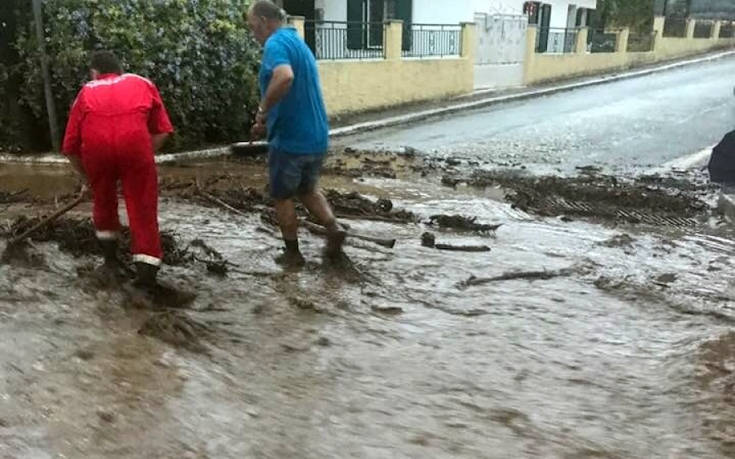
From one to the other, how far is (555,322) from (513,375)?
2.96 feet

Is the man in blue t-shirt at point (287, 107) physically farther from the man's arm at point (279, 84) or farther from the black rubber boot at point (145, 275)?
the black rubber boot at point (145, 275)

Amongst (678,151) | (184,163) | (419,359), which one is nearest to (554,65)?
(678,151)

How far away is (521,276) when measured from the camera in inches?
217

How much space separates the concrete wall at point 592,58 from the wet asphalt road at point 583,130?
3026 millimetres

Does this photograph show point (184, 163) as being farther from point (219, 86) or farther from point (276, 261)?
point (276, 261)

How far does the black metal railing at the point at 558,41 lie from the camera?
2577 centimetres

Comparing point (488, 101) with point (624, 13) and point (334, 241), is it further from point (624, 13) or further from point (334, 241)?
point (624, 13)

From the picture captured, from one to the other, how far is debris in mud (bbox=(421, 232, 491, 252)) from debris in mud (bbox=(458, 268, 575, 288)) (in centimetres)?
61

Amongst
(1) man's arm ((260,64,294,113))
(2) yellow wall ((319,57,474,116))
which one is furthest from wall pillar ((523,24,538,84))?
(1) man's arm ((260,64,294,113))

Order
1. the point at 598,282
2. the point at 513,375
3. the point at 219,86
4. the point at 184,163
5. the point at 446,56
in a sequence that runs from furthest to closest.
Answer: the point at 446,56, the point at 219,86, the point at 184,163, the point at 598,282, the point at 513,375

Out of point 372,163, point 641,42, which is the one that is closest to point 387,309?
point 372,163

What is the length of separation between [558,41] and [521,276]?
881 inches

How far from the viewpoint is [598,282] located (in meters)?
5.41

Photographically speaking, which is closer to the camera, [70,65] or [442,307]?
[442,307]
